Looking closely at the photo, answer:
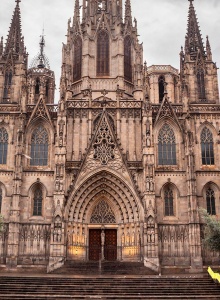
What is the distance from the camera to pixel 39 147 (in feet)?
130

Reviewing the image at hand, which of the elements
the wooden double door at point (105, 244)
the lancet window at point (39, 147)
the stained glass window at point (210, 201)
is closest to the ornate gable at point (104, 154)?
the lancet window at point (39, 147)

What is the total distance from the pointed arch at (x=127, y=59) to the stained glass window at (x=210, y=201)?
15633 millimetres

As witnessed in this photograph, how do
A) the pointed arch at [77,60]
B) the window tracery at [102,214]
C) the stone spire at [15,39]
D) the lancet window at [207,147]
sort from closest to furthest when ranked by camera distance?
the window tracery at [102,214] < the lancet window at [207,147] < the stone spire at [15,39] < the pointed arch at [77,60]

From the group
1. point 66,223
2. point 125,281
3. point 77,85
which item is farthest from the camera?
point 77,85

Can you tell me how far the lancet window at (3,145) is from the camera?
39.1 meters

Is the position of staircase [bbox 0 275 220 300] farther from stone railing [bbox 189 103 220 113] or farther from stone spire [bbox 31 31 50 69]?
stone spire [bbox 31 31 50 69]

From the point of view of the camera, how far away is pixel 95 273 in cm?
3269

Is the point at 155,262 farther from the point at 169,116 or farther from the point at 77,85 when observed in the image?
the point at 77,85

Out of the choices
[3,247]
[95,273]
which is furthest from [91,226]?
[3,247]

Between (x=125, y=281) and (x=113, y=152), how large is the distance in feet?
47.6

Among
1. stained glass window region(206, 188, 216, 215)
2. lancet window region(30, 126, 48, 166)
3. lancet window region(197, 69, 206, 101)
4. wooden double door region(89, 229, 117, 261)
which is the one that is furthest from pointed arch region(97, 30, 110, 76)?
wooden double door region(89, 229, 117, 261)

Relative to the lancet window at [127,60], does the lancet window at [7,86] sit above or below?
below

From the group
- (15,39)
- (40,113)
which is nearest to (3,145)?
(40,113)

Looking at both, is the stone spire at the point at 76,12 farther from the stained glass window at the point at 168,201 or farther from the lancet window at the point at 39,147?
the stained glass window at the point at 168,201
